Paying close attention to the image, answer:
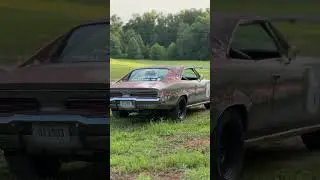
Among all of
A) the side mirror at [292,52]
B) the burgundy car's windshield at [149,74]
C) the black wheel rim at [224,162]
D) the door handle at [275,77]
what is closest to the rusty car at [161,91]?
the burgundy car's windshield at [149,74]

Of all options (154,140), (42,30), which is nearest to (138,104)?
(154,140)

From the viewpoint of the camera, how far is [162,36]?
161 inches

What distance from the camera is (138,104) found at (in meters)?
4.02

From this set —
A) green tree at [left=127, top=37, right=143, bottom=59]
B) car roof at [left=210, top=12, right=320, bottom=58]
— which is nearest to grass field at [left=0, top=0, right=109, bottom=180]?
green tree at [left=127, top=37, right=143, bottom=59]

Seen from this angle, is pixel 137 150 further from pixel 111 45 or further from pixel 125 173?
pixel 111 45

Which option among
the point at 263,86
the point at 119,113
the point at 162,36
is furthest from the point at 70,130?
the point at 263,86

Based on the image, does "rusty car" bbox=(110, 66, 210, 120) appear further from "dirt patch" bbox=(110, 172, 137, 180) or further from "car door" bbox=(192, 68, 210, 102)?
"dirt patch" bbox=(110, 172, 137, 180)

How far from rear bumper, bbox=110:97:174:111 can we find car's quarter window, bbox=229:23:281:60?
1.80 ft

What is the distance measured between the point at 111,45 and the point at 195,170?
0.99 metres

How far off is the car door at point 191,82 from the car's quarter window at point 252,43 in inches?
10.9

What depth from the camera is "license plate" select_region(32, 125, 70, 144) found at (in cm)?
397

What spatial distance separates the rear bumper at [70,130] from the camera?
396cm

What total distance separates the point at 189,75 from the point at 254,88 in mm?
439

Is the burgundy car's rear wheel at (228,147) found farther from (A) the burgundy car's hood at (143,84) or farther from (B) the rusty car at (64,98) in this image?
(B) the rusty car at (64,98)
